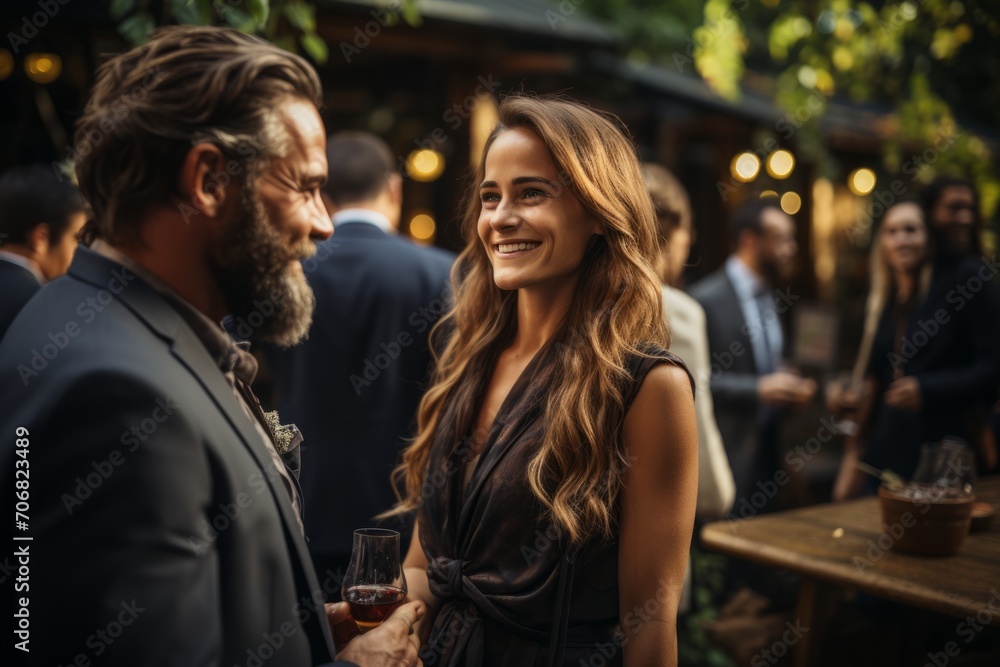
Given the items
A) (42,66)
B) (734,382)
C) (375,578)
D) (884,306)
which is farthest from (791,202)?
(375,578)

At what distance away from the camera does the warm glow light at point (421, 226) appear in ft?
33.9

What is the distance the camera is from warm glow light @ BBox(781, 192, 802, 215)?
44.7 ft

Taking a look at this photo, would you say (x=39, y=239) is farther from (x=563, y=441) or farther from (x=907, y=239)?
(x=907, y=239)

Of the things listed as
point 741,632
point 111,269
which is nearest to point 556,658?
point 111,269

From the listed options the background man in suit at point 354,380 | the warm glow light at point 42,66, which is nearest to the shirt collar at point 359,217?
the background man in suit at point 354,380

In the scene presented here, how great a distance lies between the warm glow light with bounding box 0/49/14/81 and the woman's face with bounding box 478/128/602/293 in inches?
178

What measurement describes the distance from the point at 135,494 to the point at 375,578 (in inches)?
26.8

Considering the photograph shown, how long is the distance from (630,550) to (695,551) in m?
3.05

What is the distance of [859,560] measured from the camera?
2674 millimetres

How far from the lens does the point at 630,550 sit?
183cm

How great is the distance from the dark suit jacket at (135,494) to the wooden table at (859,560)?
1812mm

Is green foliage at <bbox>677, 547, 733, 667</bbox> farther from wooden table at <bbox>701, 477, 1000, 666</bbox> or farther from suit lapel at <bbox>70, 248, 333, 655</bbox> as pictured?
suit lapel at <bbox>70, 248, 333, 655</bbox>

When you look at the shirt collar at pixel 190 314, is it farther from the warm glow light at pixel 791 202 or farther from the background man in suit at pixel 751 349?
the warm glow light at pixel 791 202

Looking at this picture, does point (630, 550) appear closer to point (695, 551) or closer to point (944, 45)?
point (695, 551)
